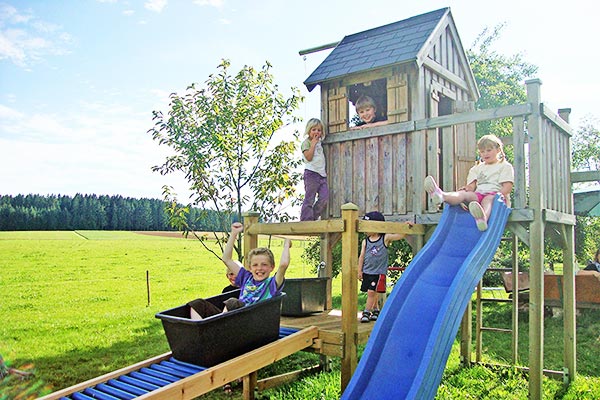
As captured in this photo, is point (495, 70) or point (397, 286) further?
point (495, 70)

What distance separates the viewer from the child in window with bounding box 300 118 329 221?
23.2 ft

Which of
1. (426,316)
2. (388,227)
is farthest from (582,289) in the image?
(426,316)

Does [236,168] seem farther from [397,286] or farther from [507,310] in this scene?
[507,310]

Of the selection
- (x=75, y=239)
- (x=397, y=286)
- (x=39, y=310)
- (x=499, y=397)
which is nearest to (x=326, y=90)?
(x=397, y=286)

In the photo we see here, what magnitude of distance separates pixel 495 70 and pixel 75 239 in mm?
18793

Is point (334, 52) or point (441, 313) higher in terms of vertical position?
point (334, 52)

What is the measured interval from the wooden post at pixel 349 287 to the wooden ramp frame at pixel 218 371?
1.22ft

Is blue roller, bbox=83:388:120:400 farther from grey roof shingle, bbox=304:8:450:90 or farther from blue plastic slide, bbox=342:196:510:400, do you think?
grey roof shingle, bbox=304:8:450:90

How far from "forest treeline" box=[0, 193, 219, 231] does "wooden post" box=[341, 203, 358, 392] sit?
10446mm

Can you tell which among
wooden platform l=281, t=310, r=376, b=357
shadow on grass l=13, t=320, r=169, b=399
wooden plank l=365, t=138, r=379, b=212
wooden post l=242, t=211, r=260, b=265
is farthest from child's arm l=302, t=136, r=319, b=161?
shadow on grass l=13, t=320, r=169, b=399

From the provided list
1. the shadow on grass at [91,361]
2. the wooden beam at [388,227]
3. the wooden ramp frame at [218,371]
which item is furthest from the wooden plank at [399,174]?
the shadow on grass at [91,361]

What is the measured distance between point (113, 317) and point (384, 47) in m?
9.30

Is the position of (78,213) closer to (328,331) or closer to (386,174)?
(386,174)

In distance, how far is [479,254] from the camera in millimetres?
5027
